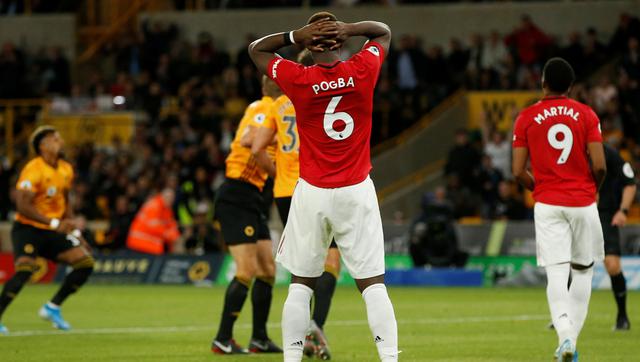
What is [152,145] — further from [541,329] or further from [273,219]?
[541,329]

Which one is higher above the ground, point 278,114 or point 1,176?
point 278,114

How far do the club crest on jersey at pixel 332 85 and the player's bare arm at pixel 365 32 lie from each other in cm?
24

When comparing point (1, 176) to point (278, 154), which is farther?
point (1, 176)

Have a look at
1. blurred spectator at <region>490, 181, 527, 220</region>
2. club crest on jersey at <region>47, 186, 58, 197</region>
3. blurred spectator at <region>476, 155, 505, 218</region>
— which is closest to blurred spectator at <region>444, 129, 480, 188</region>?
blurred spectator at <region>476, 155, 505, 218</region>

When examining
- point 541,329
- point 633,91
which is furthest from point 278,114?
point 633,91

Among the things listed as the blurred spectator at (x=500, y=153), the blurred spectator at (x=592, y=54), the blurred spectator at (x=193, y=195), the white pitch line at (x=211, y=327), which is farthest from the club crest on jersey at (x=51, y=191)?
the blurred spectator at (x=592, y=54)

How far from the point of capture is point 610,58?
97.6 ft

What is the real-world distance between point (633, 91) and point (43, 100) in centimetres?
1537

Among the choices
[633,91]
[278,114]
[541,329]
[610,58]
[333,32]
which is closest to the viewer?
[333,32]

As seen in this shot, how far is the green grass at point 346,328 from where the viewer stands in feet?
40.2

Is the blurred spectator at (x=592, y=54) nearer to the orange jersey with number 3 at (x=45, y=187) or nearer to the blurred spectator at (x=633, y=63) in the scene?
the blurred spectator at (x=633, y=63)

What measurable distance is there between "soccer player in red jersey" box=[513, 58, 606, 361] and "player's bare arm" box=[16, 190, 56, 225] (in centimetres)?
633

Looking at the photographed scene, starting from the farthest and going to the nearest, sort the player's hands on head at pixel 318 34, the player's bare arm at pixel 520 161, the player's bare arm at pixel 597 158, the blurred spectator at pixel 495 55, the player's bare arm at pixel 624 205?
1. the blurred spectator at pixel 495 55
2. the player's bare arm at pixel 624 205
3. the player's bare arm at pixel 520 161
4. the player's bare arm at pixel 597 158
5. the player's hands on head at pixel 318 34

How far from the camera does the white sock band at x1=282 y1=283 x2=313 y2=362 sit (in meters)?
9.20
